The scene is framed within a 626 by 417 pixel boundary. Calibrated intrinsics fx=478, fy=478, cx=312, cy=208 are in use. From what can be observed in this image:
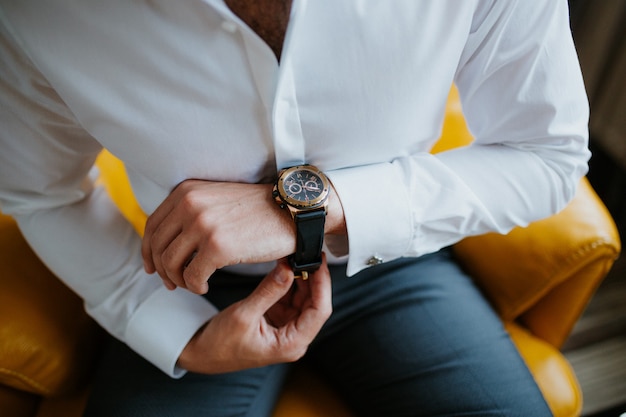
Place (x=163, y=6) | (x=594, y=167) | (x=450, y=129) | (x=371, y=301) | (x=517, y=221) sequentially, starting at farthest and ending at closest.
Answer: (x=594, y=167)
(x=450, y=129)
(x=371, y=301)
(x=517, y=221)
(x=163, y=6)

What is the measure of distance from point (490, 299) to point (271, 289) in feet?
1.80

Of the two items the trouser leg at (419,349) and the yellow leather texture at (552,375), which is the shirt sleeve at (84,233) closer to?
the trouser leg at (419,349)

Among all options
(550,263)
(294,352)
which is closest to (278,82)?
(294,352)

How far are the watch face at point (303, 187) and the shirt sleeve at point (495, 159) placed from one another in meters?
0.04

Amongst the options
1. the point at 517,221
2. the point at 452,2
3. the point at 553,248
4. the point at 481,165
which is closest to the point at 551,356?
the point at 553,248

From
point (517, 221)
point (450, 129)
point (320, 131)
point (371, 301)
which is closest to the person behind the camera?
point (320, 131)

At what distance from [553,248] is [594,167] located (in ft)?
3.54

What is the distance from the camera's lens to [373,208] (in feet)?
2.19

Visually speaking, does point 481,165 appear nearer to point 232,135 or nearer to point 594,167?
point 232,135

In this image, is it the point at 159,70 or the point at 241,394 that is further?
the point at 241,394

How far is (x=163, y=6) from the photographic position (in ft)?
1.74

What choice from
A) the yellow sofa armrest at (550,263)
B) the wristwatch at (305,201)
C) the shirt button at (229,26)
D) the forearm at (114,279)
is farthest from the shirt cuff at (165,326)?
the yellow sofa armrest at (550,263)

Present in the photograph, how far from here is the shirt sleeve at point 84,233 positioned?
659 mm

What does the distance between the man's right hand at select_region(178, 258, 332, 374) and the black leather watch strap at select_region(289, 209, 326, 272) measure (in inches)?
0.9
